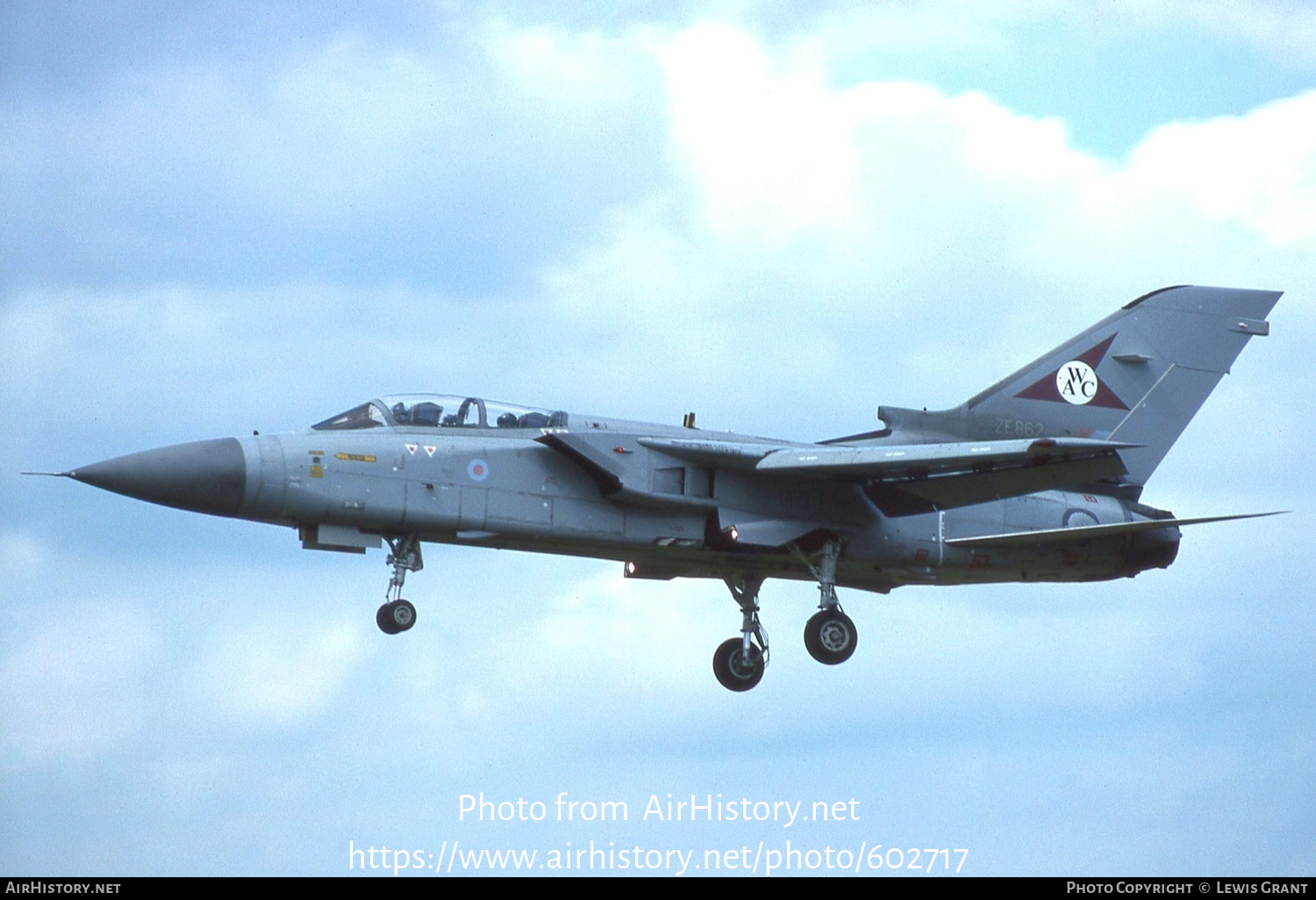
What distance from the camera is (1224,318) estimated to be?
3034cm

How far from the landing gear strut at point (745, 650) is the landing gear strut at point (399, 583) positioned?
5.40 metres

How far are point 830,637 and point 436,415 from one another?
6.37 metres

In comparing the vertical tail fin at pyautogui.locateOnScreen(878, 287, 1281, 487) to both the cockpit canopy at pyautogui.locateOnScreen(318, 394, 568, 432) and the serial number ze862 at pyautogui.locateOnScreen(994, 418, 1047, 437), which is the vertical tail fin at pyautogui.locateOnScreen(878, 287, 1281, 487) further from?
the cockpit canopy at pyautogui.locateOnScreen(318, 394, 568, 432)

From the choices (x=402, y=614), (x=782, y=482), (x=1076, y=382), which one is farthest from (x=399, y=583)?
(x=1076, y=382)

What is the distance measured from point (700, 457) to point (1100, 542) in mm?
6312

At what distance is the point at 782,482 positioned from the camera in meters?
26.7

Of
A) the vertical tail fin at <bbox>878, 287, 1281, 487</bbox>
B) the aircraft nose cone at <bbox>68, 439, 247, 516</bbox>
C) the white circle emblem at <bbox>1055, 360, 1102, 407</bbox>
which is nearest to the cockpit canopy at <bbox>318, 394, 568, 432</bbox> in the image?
the aircraft nose cone at <bbox>68, 439, 247, 516</bbox>

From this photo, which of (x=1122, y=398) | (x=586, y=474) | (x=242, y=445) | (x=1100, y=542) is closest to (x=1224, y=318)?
(x=1122, y=398)

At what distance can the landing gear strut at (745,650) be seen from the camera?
2842 cm

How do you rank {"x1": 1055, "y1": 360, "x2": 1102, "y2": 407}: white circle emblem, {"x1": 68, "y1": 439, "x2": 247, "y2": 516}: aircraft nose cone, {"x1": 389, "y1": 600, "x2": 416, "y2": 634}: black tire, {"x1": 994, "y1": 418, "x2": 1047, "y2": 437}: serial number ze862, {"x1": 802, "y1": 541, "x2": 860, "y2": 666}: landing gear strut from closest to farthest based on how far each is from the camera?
{"x1": 68, "y1": 439, "x2": 247, "y2": 516}: aircraft nose cone < {"x1": 389, "y1": 600, "x2": 416, "y2": 634}: black tire < {"x1": 802, "y1": 541, "x2": 860, "y2": 666}: landing gear strut < {"x1": 994, "y1": 418, "x2": 1047, "y2": 437}: serial number ze862 < {"x1": 1055, "y1": 360, "x2": 1102, "y2": 407}: white circle emblem

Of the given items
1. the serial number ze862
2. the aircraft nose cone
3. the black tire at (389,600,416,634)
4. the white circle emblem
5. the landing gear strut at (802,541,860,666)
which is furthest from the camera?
the white circle emblem

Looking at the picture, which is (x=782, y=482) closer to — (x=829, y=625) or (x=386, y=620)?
(x=829, y=625)

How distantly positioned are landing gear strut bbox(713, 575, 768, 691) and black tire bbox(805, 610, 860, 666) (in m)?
1.13

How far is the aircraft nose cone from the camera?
24.0 meters
